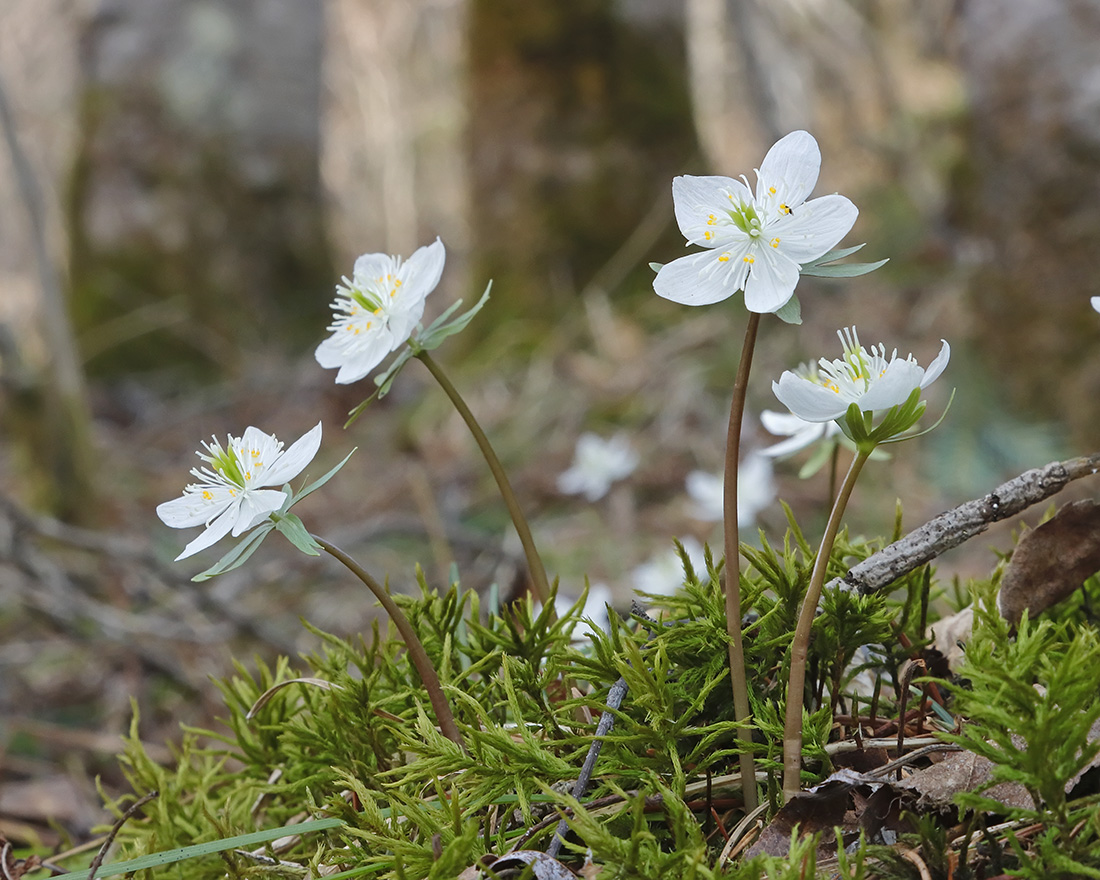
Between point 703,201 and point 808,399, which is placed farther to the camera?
point 703,201

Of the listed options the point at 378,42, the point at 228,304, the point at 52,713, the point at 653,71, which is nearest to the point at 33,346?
the point at 228,304

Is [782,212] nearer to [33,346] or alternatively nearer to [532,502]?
[532,502]

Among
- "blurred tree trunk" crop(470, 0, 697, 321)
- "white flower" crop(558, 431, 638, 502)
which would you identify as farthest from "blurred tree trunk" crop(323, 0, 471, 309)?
"white flower" crop(558, 431, 638, 502)

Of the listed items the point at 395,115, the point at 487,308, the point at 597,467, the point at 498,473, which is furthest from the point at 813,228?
the point at 395,115

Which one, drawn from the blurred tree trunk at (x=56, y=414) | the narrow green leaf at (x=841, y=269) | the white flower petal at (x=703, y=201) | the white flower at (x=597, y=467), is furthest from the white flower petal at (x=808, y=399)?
the blurred tree trunk at (x=56, y=414)

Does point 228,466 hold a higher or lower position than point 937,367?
higher

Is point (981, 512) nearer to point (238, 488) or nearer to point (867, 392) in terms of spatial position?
point (867, 392)

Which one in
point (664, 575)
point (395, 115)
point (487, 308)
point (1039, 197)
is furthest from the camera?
point (395, 115)
